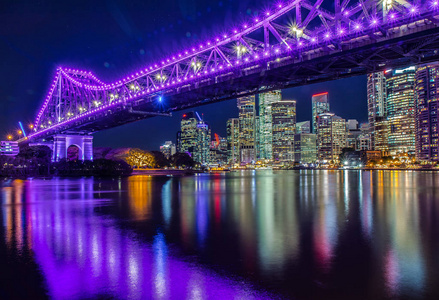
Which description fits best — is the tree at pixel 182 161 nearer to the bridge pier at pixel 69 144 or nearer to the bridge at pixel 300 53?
the bridge pier at pixel 69 144

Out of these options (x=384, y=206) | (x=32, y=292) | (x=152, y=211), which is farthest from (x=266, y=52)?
(x=32, y=292)

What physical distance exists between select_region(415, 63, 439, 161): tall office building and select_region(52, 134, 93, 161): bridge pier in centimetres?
16298

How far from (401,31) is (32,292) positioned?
25.4 metres

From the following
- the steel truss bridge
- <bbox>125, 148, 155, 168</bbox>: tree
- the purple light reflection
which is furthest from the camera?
<bbox>125, 148, 155, 168</bbox>: tree

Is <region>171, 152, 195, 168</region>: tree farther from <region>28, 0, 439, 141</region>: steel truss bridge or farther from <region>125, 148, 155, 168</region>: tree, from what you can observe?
<region>28, 0, 439, 141</region>: steel truss bridge

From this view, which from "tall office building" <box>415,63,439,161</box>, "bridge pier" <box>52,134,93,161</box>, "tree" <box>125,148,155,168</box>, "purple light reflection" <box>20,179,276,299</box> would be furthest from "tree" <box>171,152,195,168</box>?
"tall office building" <box>415,63,439,161</box>

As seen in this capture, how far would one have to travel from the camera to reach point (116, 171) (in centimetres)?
7375

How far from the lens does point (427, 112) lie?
185m

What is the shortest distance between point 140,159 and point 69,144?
31.0m

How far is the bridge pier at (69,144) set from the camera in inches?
3297

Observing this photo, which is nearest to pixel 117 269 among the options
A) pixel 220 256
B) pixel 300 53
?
pixel 220 256

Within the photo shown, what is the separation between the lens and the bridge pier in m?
83.8

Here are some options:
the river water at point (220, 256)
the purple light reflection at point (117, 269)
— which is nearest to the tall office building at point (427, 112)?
the river water at point (220, 256)

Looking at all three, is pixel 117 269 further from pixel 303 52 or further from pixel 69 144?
pixel 69 144
